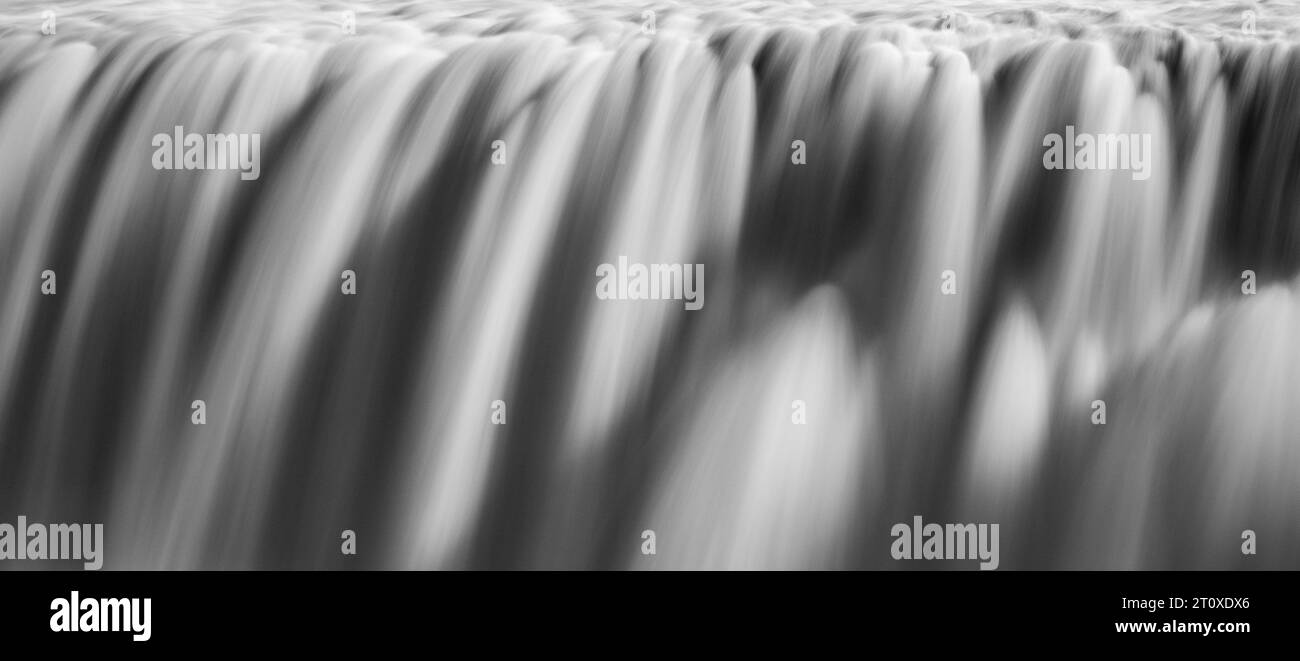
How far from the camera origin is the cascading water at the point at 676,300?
1.79m

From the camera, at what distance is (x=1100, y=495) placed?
69.5 inches

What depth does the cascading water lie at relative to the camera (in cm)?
179

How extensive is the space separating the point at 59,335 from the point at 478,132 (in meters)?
0.86

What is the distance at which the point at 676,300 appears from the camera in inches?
75.5

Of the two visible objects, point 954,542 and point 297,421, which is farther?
point 297,421

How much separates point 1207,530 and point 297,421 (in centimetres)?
153
